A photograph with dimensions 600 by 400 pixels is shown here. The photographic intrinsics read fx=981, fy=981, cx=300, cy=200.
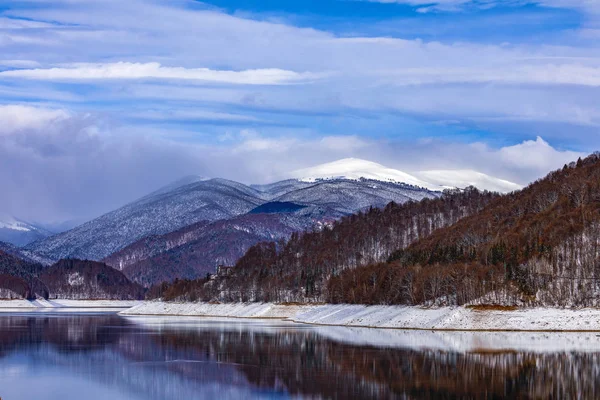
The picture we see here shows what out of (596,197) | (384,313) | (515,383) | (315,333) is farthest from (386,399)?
(596,197)

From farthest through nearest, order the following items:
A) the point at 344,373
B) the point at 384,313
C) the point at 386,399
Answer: the point at 384,313 → the point at 344,373 → the point at 386,399

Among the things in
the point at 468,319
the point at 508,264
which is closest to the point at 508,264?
the point at 508,264

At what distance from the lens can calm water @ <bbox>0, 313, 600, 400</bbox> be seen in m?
59.7

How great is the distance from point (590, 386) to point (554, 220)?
9034 cm

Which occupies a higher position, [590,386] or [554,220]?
[554,220]

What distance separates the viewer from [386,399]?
181ft

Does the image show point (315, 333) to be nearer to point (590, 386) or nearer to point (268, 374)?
point (268, 374)

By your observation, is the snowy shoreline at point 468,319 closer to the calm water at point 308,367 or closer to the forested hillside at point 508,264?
the forested hillside at point 508,264

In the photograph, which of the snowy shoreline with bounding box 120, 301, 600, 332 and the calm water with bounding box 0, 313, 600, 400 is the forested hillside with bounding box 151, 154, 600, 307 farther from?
the calm water with bounding box 0, 313, 600, 400

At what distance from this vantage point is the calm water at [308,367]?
196 feet

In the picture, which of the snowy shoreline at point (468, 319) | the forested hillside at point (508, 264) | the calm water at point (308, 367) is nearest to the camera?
the calm water at point (308, 367)

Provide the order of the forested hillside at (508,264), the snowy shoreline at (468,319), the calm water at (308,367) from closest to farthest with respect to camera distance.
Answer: the calm water at (308,367), the snowy shoreline at (468,319), the forested hillside at (508,264)

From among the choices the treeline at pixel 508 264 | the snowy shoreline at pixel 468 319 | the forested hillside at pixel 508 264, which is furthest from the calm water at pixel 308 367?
the forested hillside at pixel 508 264

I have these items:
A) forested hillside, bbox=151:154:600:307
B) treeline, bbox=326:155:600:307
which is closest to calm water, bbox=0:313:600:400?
treeline, bbox=326:155:600:307
